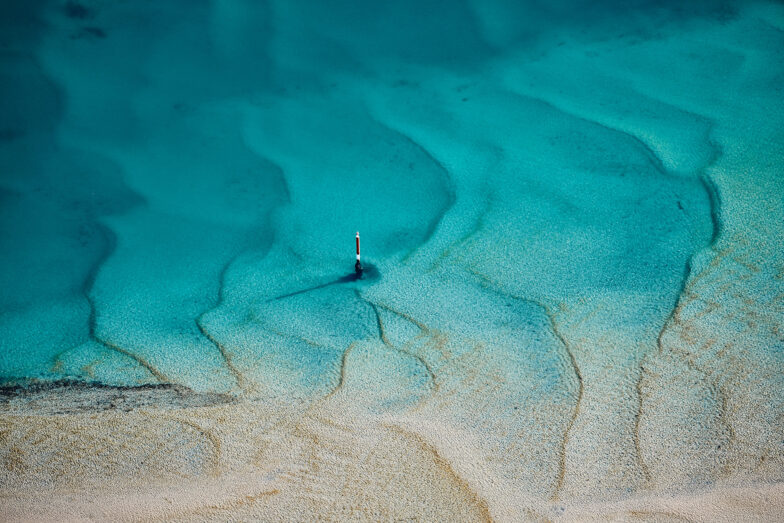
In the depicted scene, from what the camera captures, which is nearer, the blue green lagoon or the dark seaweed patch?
the blue green lagoon

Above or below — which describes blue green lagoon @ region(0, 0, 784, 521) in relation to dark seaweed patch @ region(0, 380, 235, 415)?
above

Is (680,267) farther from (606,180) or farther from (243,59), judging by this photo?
(243,59)

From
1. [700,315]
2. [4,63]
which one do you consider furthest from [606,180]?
[4,63]

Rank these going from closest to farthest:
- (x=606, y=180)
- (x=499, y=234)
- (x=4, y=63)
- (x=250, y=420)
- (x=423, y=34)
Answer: (x=250, y=420) < (x=499, y=234) < (x=606, y=180) < (x=4, y=63) < (x=423, y=34)

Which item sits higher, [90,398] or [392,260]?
[392,260]

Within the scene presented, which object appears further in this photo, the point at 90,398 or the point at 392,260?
the point at 392,260

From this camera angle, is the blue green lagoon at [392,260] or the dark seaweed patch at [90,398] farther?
the dark seaweed patch at [90,398]

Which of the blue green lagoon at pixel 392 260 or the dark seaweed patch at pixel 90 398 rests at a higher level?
the blue green lagoon at pixel 392 260

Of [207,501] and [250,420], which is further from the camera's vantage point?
[250,420]
